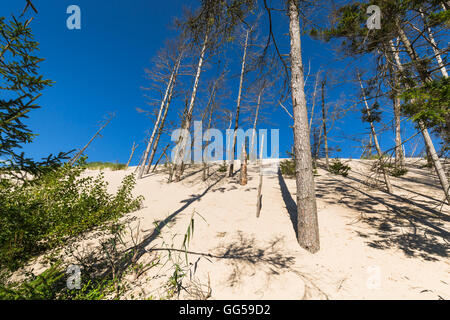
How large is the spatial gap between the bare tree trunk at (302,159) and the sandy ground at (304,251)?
0.45 metres

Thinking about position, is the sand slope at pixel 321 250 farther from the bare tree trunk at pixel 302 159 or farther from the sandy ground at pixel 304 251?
the bare tree trunk at pixel 302 159

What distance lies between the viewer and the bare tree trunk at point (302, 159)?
3938mm

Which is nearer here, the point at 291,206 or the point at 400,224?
the point at 400,224

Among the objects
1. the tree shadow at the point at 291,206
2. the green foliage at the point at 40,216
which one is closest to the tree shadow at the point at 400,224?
the tree shadow at the point at 291,206

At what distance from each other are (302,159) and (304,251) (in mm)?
2308

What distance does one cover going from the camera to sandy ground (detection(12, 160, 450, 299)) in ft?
8.79

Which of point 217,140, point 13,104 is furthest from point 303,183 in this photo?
point 217,140

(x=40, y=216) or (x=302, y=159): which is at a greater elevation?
(x=302, y=159)

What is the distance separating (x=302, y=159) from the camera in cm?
413

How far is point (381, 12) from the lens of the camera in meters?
4.25

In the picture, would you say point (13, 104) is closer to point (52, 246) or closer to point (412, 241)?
point (52, 246)

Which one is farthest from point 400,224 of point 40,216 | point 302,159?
point 40,216

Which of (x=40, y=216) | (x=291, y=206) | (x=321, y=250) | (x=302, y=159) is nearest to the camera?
(x=40, y=216)

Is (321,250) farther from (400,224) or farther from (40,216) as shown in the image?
(40,216)
